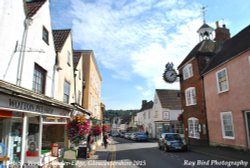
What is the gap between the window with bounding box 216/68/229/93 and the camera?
17597mm

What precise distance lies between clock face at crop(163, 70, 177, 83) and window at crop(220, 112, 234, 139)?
8504 mm

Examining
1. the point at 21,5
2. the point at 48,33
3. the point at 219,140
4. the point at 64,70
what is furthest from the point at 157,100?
the point at 21,5

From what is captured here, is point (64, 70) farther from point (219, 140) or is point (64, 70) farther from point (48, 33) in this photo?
point (219, 140)

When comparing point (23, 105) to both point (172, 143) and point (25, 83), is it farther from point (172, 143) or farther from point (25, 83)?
point (172, 143)

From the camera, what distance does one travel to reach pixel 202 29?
88.8 feet

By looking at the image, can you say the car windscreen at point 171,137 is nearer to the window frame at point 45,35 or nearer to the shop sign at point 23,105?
the shop sign at point 23,105

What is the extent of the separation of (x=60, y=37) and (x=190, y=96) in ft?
53.7

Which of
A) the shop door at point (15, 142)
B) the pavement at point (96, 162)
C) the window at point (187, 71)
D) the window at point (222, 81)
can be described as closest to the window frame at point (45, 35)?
the shop door at point (15, 142)

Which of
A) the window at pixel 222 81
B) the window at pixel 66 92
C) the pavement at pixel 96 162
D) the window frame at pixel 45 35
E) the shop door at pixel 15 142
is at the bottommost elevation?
the pavement at pixel 96 162

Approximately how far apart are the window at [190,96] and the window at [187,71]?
1.68 meters

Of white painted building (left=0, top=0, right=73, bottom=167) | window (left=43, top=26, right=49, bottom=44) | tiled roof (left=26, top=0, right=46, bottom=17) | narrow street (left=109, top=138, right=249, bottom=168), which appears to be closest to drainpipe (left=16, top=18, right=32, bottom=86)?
white painted building (left=0, top=0, right=73, bottom=167)

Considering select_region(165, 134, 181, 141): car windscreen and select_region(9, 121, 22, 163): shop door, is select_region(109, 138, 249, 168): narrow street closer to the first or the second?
select_region(165, 134, 181, 141): car windscreen

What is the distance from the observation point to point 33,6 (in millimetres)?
11172

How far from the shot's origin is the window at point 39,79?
10470 millimetres
